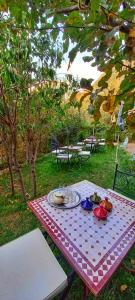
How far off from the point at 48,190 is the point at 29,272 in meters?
2.37

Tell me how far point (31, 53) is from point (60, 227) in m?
2.18

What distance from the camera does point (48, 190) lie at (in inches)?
144

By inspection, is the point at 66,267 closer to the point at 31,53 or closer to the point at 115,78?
the point at 115,78

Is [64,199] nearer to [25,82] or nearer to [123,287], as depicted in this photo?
[123,287]

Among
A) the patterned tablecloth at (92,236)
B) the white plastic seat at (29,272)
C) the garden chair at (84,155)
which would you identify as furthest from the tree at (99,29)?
the garden chair at (84,155)

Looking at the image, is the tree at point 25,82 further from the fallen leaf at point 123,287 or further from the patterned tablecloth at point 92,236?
the fallen leaf at point 123,287

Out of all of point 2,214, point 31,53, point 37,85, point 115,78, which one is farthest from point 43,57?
point 2,214

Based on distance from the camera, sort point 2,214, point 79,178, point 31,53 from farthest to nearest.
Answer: point 79,178 → point 2,214 → point 31,53

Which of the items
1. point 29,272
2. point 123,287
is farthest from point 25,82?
point 123,287

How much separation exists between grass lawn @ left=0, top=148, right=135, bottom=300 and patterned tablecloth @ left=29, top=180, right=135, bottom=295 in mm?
681

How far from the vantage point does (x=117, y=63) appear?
53 centimetres

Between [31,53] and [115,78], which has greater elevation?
[31,53]

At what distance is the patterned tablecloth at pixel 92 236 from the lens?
114 centimetres

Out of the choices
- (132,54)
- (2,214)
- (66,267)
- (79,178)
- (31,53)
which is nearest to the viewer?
(132,54)
